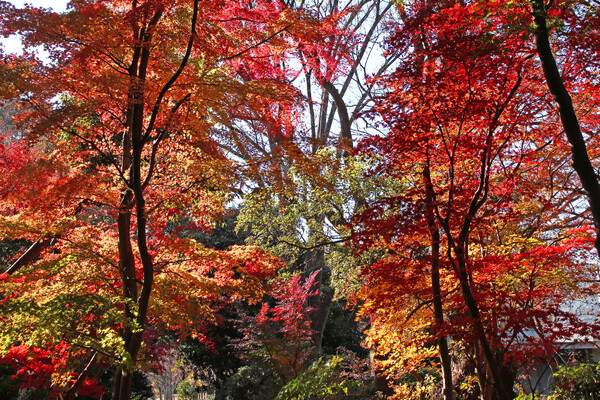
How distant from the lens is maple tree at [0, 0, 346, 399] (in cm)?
398

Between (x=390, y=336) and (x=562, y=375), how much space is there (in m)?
2.92

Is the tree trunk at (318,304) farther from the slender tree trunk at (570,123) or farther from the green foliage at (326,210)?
the slender tree trunk at (570,123)

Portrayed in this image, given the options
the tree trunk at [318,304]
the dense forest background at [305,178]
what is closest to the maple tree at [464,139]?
the dense forest background at [305,178]

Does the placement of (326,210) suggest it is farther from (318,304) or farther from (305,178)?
(318,304)

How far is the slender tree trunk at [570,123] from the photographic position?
9.82ft

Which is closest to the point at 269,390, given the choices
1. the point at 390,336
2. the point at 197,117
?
the point at 390,336

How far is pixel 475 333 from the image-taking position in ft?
12.9

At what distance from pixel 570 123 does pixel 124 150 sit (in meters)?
5.08

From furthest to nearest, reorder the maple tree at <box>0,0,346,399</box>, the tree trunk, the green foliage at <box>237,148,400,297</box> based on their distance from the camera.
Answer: the tree trunk < the green foliage at <box>237,148,400,297</box> < the maple tree at <box>0,0,346,399</box>

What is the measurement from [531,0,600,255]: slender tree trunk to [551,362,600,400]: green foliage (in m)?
4.00

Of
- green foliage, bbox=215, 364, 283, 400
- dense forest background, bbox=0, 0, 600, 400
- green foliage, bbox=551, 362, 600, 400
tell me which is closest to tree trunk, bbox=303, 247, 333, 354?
green foliage, bbox=215, 364, 283, 400

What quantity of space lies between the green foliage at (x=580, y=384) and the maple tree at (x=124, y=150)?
464 cm

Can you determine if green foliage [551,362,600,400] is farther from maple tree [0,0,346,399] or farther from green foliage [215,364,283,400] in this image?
green foliage [215,364,283,400]

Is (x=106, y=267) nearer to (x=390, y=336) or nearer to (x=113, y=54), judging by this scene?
(x=113, y=54)
